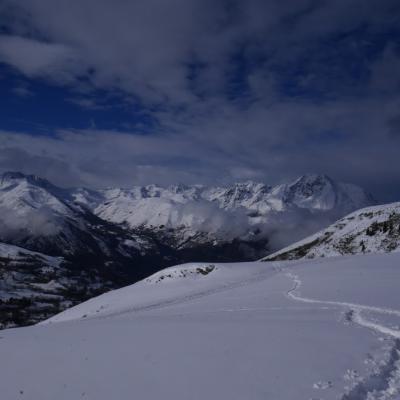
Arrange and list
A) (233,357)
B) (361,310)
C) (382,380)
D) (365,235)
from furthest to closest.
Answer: (365,235)
(361,310)
(233,357)
(382,380)

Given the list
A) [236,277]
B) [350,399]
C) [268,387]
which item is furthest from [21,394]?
[236,277]

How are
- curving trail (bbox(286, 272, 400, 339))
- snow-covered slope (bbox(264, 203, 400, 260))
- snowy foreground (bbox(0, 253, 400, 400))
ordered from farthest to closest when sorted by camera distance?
snow-covered slope (bbox(264, 203, 400, 260))
curving trail (bbox(286, 272, 400, 339))
snowy foreground (bbox(0, 253, 400, 400))

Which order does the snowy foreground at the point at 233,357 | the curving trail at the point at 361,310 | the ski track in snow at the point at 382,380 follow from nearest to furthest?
the ski track in snow at the point at 382,380
the snowy foreground at the point at 233,357
the curving trail at the point at 361,310

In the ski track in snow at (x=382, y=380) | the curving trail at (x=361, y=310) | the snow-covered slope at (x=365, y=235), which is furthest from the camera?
the snow-covered slope at (x=365, y=235)

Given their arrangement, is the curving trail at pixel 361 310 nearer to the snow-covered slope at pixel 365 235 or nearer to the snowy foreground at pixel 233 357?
the snowy foreground at pixel 233 357

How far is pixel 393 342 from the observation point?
671 inches

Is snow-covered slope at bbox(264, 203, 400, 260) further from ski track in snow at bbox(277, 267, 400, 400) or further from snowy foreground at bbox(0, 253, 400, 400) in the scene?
ski track in snow at bbox(277, 267, 400, 400)

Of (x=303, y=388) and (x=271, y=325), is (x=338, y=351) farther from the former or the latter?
(x=271, y=325)

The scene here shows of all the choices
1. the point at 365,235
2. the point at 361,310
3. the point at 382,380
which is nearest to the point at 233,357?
the point at 382,380

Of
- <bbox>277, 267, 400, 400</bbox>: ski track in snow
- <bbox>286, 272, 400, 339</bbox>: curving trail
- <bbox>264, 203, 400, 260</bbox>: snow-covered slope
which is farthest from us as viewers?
<bbox>264, 203, 400, 260</bbox>: snow-covered slope

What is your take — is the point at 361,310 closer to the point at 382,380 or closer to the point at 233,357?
the point at 233,357

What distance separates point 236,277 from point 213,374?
168ft

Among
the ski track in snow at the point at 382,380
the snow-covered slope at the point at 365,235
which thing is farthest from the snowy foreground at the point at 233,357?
the snow-covered slope at the point at 365,235

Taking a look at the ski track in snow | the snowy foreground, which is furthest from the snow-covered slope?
the ski track in snow
